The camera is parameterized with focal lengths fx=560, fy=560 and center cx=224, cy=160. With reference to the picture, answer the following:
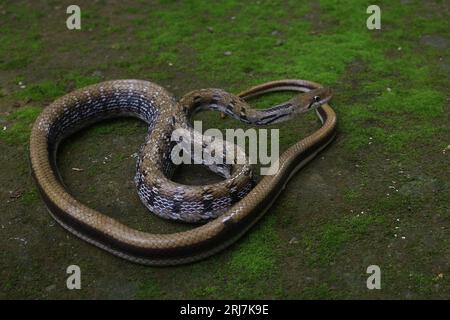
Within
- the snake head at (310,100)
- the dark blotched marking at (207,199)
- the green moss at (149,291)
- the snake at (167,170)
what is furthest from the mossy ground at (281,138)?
the dark blotched marking at (207,199)

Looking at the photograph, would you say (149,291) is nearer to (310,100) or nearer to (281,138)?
(281,138)

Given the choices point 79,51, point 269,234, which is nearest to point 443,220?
point 269,234

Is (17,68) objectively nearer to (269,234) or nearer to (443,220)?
(269,234)

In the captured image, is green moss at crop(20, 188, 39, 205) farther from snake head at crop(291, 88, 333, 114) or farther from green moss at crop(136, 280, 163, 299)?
snake head at crop(291, 88, 333, 114)

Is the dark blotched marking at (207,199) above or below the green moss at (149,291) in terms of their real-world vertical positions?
above

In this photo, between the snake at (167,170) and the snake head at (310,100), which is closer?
the snake at (167,170)

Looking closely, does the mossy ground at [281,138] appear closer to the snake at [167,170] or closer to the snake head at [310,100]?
the snake at [167,170]
